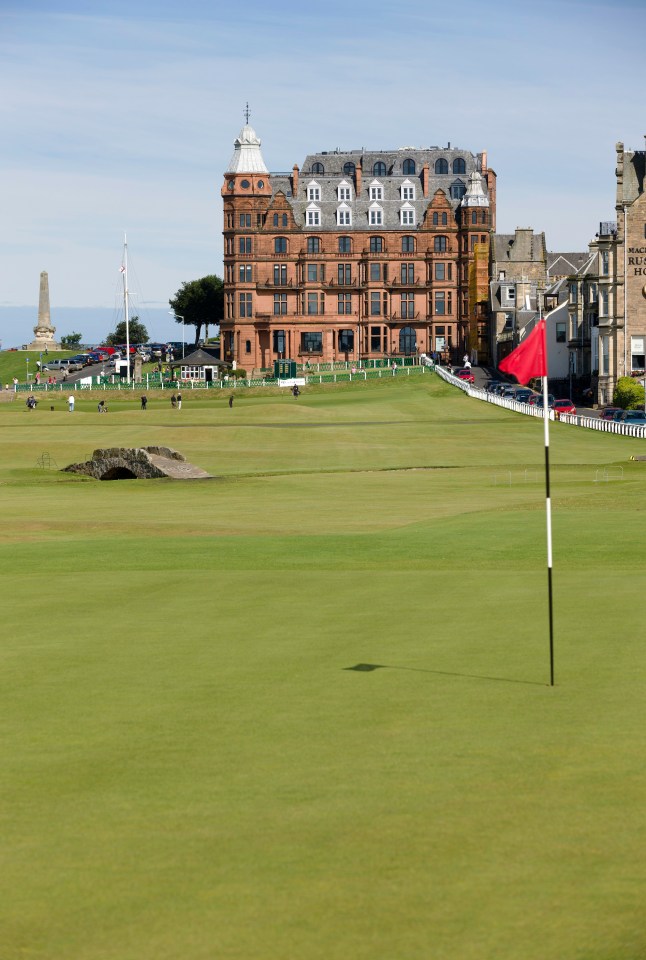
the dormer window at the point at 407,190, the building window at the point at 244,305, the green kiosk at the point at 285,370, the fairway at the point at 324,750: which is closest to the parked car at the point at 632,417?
the fairway at the point at 324,750

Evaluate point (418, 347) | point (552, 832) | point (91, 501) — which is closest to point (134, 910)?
point (552, 832)

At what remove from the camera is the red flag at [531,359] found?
1936cm

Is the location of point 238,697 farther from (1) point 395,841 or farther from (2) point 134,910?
(2) point 134,910

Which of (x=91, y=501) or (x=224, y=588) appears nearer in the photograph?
(x=224, y=588)

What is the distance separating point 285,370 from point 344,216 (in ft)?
100

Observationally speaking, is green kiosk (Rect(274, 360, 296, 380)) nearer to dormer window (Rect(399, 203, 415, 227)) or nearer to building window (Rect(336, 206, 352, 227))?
building window (Rect(336, 206, 352, 227))

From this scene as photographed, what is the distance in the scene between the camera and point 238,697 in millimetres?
17438

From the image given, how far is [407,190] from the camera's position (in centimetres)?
18150

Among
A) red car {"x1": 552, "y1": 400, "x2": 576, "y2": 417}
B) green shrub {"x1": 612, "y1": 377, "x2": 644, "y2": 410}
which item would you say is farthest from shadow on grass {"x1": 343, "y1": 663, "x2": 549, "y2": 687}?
green shrub {"x1": 612, "y1": 377, "x2": 644, "y2": 410}

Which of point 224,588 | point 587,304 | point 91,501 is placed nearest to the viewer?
point 224,588

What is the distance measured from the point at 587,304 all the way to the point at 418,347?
53.6 metres

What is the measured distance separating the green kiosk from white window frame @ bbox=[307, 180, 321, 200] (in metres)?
30.4

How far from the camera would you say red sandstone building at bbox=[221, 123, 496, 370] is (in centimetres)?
17938

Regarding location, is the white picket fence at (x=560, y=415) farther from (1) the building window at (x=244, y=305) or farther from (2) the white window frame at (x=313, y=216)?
(2) the white window frame at (x=313, y=216)
